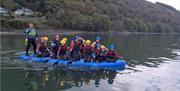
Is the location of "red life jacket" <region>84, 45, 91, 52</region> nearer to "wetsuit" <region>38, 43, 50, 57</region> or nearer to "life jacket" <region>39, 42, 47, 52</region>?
"wetsuit" <region>38, 43, 50, 57</region>

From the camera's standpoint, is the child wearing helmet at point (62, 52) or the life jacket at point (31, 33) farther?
the life jacket at point (31, 33)

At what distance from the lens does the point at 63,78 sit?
19.2 m

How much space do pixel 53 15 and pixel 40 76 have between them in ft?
207

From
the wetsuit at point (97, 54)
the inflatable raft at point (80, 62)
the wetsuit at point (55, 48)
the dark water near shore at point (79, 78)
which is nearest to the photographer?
the dark water near shore at point (79, 78)

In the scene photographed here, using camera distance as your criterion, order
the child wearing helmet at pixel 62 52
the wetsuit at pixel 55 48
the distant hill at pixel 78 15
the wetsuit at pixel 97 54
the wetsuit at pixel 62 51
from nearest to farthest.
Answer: the child wearing helmet at pixel 62 52 < the wetsuit at pixel 62 51 < the wetsuit at pixel 55 48 < the wetsuit at pixel 97 54 < the distant hill at pixel 78 15

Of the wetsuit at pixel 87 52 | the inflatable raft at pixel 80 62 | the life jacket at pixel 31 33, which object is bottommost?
the inflatable raft at pixel 80 62

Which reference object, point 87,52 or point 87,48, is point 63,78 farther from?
point 87,48

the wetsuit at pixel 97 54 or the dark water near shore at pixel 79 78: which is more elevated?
the wetsuit at pixel 97 54

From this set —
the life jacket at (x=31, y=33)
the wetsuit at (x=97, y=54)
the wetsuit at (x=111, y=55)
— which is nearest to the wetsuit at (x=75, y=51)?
the wetsuit at (x=97, y=54)

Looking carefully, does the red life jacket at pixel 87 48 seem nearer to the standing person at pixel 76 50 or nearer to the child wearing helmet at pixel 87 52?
the child wearing helmet at pixel 87 52

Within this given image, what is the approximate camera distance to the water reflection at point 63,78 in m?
17.1

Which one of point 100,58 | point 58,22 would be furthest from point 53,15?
point 100,58

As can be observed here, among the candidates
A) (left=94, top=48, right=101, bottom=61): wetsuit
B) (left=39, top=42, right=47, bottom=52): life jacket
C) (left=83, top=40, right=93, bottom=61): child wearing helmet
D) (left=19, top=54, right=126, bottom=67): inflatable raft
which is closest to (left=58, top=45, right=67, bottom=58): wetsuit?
(left=19, top=54, right=126, bottom=67): inflatable raft

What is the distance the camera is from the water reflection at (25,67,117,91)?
56.2 ft
